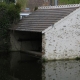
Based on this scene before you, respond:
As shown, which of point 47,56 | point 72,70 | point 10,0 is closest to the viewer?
point 72,70

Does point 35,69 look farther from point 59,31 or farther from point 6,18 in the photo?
point 6,18

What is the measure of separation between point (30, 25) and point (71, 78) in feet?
31.4

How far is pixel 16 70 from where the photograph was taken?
65.5 feet

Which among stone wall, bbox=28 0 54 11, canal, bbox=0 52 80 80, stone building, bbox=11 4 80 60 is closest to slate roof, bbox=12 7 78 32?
stone building, bbox=11 4 80 60

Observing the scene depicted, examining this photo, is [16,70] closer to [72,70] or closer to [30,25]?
[72,70]

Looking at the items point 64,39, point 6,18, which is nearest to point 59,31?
point 64,39

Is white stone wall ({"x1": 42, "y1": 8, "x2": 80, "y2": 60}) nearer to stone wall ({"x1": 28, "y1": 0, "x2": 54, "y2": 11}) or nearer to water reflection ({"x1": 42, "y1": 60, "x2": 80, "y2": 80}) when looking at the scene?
water reflection ({"x1": 42, "y1": 60, "x2": 80, "y2": 80})

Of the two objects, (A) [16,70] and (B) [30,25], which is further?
(B) [30,25]

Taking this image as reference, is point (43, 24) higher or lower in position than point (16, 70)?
higher

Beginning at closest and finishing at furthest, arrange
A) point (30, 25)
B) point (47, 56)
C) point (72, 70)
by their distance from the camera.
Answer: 1. point (72, 70)
2. point (47, 56)
3. point (30, 25)

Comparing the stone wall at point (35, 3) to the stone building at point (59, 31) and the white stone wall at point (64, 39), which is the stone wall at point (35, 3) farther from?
the white stone wall at point (64, 39)

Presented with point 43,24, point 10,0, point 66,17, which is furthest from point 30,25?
point 10,0

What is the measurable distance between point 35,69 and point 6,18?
9.91 m

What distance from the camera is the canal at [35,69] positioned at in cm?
1784
